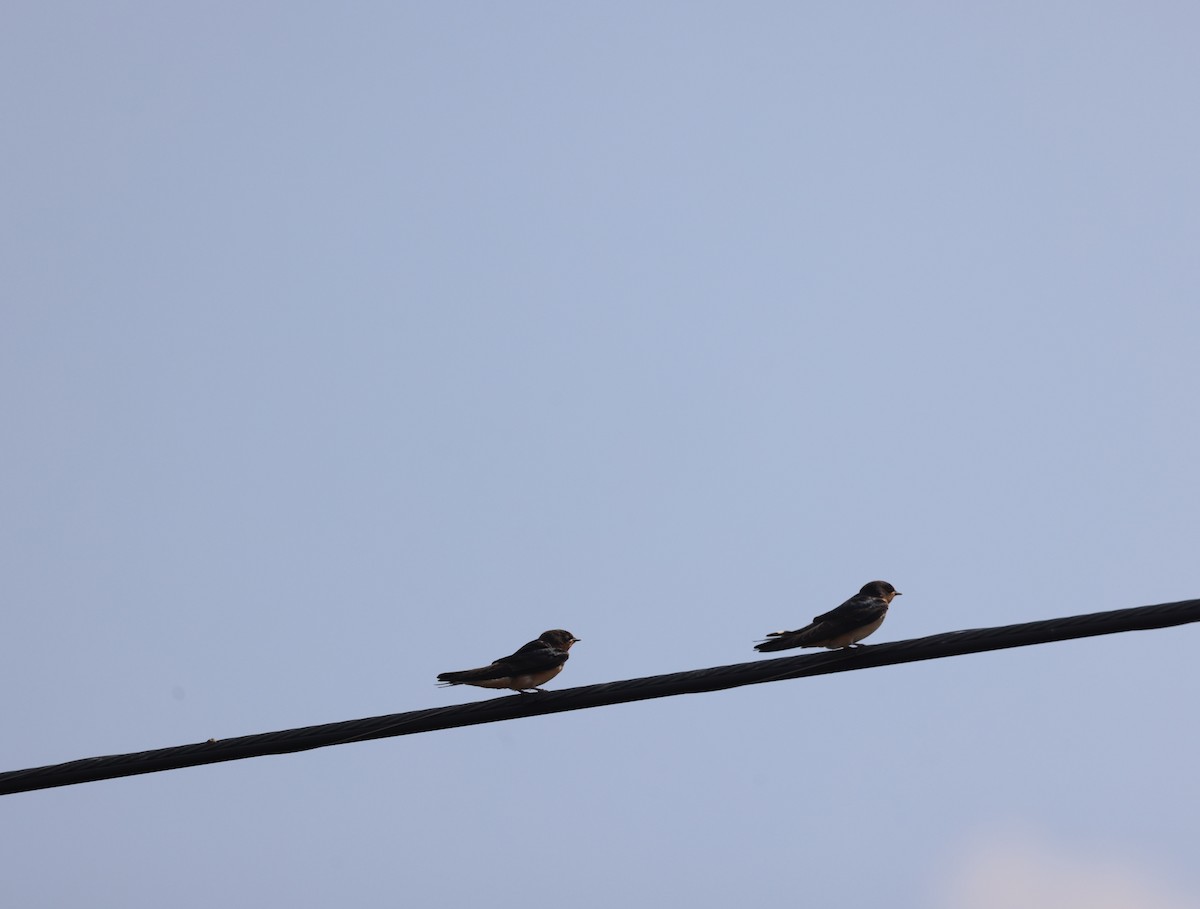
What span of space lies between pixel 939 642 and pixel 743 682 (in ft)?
4.18

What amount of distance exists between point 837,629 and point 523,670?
2.87 metres

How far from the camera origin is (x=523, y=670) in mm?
14750

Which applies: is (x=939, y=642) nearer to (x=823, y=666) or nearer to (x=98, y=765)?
(x=823, y=666)

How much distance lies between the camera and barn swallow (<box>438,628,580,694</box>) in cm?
1454

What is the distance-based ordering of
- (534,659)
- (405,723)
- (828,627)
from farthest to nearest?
(534,659)
(828,627)
(405,723)

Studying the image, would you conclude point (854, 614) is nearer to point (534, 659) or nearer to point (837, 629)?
point (837, 629)

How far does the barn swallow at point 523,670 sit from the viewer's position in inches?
572

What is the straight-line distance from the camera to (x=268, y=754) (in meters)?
10.3

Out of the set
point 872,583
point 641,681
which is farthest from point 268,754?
point 872,583

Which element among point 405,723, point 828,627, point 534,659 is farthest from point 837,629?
point 405,723

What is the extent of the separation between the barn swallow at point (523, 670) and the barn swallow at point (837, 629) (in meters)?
2.14

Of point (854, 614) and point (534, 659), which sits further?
point (534, 659)

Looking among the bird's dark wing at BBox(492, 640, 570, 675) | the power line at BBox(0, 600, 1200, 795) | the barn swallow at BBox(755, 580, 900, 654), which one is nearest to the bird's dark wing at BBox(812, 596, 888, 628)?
the barn swallow at BBox(755, 580, 900, 654)

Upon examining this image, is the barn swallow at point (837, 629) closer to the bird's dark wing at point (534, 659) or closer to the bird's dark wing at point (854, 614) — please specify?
the bird's dark wing at point (854, 614)
